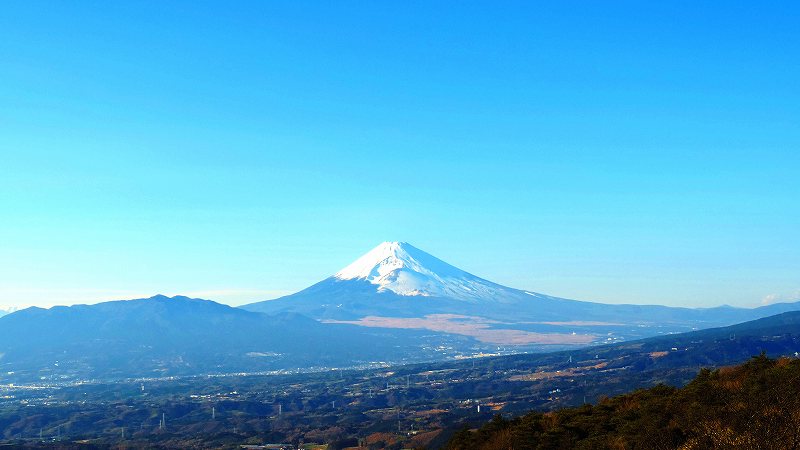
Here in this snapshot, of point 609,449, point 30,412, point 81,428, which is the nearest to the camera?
→ point 609,449

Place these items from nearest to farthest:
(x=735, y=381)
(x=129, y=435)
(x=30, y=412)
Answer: (x=735, y=381), (x=129, y=435), (x=30, y=412)

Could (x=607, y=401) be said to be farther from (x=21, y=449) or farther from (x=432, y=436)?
(x=21, y=449)

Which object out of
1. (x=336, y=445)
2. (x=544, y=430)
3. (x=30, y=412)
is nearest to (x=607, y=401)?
(x=544, y=430)

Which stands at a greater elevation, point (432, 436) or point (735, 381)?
point (735, 381)

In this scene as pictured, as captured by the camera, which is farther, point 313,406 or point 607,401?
point 313,406

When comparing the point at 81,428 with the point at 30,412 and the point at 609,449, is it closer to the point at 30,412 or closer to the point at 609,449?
the point at 30,412

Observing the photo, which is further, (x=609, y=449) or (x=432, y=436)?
(x=432, y=436)

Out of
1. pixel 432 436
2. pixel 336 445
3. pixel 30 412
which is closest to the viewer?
pixel 432 436

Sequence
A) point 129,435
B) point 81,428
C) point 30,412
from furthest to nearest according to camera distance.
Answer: point 30,412 < point 81,428 < point 129,435

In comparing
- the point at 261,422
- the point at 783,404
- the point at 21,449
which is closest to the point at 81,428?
the point at 261,422
